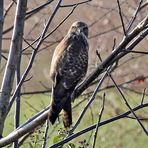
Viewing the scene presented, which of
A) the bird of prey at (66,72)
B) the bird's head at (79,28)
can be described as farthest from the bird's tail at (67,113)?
the bird's head at (79,28)

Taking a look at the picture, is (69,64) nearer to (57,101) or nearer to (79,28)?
(57,101)

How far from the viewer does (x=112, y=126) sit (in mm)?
10984

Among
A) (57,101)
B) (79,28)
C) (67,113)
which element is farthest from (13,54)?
(79,28)

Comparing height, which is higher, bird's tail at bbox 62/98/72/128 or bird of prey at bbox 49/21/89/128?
bird of prey at bbox 49/21/89/128

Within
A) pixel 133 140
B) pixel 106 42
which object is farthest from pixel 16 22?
pixel 133 140

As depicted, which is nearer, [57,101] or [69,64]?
[57,101]

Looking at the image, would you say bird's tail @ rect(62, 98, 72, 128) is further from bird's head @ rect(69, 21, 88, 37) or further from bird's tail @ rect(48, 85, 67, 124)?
bird's head @ rect(69, 21, 88, 37)

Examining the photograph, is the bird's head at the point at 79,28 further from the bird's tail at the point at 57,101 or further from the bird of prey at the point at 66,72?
the bird's tail at the point at 57,101

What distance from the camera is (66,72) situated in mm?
3473

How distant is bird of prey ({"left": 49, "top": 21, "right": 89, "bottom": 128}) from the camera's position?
10.5 ft

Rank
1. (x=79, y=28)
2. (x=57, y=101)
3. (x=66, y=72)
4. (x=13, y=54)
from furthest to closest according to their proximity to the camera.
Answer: (x=79, y=28), (x=66, y=72), (x=57, y=101), (x=13, y=54)

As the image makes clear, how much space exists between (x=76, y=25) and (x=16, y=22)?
6.24 ft

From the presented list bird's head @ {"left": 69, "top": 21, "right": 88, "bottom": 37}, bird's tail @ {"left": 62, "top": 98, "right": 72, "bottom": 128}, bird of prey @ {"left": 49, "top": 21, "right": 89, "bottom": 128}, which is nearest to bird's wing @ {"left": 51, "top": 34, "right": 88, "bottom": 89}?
bird of prey @ {"left": 49, "top": 21, "right": 89, "bottom": 128}

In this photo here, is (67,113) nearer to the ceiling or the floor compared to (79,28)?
nearer to the floor
